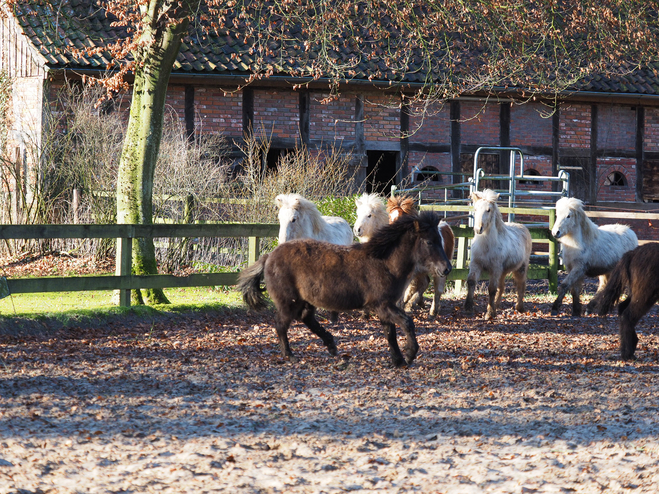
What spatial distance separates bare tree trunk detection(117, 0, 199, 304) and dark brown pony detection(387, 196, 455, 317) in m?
3.28

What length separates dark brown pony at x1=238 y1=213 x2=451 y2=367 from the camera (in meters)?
7.15

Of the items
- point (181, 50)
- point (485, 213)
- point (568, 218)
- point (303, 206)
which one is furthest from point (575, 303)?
point (181, 50)

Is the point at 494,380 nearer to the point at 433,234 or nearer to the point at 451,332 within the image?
the point at 433,234

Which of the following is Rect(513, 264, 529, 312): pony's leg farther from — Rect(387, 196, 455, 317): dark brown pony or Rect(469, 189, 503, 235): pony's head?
Rect(387, 196, 455, 317): dark brown pony

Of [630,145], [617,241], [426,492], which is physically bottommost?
[426,492]

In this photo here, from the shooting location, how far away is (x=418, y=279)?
1107 cm

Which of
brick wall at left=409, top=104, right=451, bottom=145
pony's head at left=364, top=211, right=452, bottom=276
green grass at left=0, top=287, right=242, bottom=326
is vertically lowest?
green grass at left=0, top=287, right=242, bottom=326

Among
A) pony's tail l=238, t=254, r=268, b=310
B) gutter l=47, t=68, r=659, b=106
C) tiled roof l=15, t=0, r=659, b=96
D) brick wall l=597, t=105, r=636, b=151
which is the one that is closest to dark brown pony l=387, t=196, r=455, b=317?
pony's tail l=238, t=254, r=268, b=310

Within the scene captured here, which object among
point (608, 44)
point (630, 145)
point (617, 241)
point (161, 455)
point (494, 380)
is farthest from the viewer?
point (630, 145)

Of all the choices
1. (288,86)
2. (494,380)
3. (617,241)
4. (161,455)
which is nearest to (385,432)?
(161,455)

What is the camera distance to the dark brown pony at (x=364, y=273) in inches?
281

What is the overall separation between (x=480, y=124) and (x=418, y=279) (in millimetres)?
10087

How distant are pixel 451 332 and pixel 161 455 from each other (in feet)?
18.0

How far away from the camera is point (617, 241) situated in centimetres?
1196
